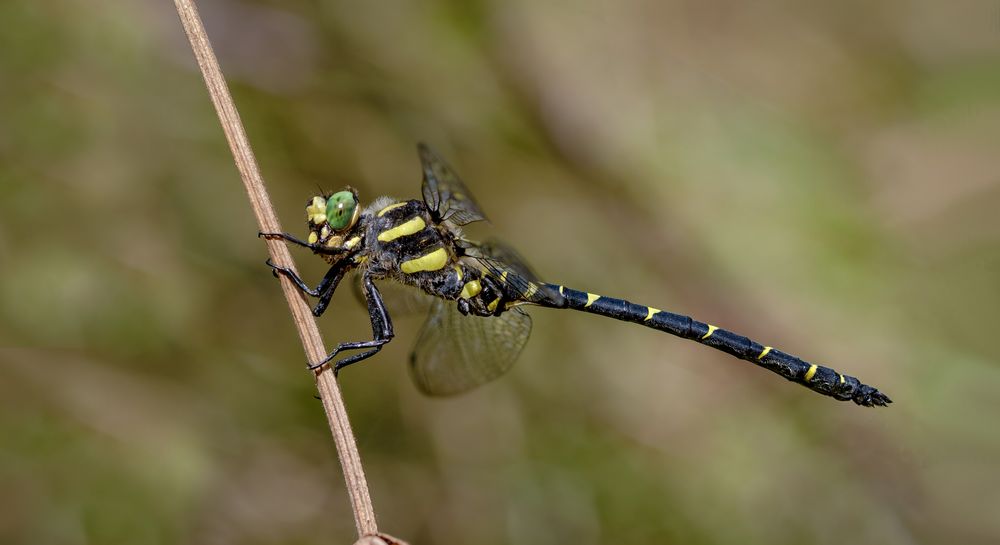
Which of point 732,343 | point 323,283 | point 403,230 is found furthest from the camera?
point 732,343

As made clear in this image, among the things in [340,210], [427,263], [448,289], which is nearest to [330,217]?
[340,210]

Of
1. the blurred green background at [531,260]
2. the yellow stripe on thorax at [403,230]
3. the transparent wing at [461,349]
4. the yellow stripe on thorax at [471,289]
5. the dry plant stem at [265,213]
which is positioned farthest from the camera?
the blurred green background at [531,260]

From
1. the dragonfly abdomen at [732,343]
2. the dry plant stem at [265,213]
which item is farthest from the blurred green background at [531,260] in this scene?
the dry plant stem at [265,213]

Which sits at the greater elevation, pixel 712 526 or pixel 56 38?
pixel 56 38

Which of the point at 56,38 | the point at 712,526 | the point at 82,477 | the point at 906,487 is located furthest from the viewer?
the point at 906,487

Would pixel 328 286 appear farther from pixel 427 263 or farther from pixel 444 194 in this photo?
pixel 444 194

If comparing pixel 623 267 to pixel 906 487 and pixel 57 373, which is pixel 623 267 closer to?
pixel 906 487

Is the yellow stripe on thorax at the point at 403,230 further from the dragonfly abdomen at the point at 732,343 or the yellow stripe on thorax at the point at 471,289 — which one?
the dragonfly abdomen at the point at 732,343

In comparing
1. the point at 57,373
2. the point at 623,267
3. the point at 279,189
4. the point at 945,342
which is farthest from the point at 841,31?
the point at 57,373
